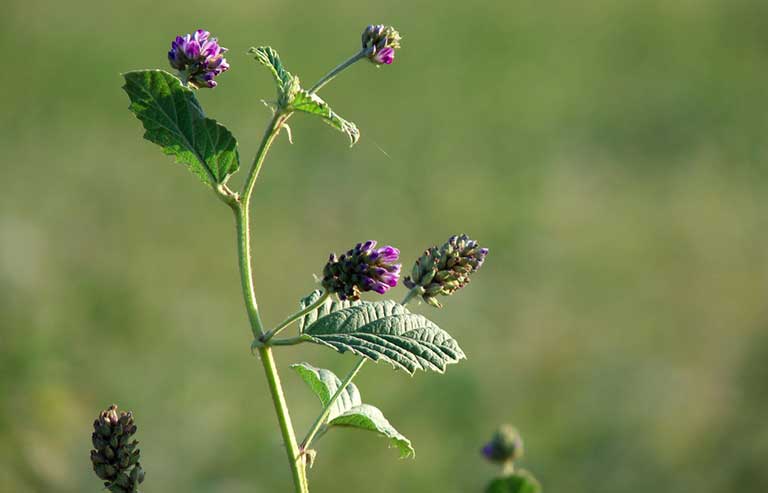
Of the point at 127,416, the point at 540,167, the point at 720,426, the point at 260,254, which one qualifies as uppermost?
the point at 540,167

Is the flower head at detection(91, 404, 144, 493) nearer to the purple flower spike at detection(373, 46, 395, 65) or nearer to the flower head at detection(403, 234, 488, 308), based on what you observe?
the flower head at detection(403, 234, 488, 308)

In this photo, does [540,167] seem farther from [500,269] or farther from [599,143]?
[500,269]

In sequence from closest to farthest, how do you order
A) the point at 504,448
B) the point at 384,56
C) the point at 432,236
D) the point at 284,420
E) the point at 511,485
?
the point at 511,485, the point at 284,420, the point at 504,448, the point at 384,56, the point at 432,236

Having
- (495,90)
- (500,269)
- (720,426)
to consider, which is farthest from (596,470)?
(495,90)

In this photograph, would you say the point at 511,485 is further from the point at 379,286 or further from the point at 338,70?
the point at 338,70

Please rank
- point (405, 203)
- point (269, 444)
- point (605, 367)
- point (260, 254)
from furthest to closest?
point (405, 203), point (260, 254), point (605, 367), point (269, 444)

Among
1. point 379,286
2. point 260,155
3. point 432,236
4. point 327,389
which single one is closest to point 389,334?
point 379,286

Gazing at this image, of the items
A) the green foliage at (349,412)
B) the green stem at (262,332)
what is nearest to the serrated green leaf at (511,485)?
the green stem at (262,332)

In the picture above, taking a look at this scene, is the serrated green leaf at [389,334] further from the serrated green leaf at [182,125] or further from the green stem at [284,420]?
the serrated green leaf at [182,125]
